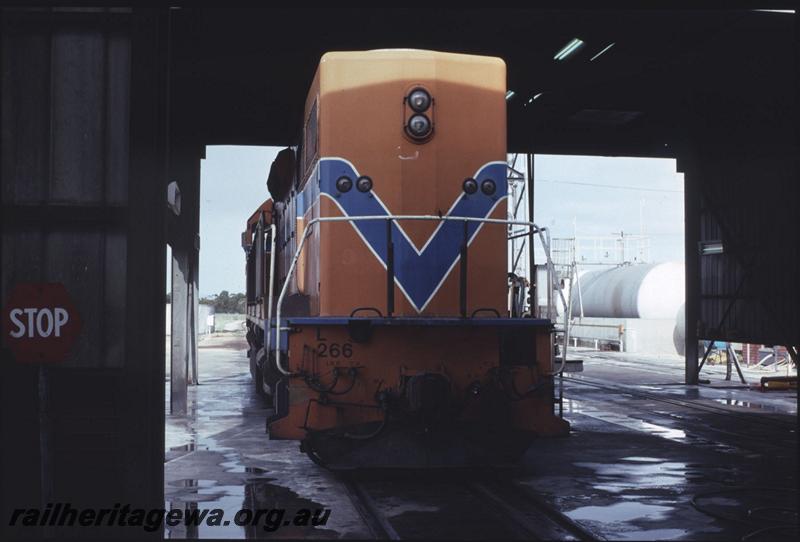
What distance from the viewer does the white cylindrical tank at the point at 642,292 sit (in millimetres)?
34156

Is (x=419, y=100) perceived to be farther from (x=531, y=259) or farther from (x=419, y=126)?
(x=531, y=259)

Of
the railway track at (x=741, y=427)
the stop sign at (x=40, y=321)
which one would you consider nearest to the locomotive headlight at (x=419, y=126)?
the stop sign at (x=40, y=321)

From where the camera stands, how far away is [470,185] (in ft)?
27.2

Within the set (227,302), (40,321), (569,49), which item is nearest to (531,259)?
(569,49)

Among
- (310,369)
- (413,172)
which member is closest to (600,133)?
(413,172)

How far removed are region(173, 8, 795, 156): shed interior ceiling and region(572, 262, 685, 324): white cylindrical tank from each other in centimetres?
1788

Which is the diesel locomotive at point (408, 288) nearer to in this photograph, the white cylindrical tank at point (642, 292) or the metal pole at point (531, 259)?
the metal pole at point (531, 259)

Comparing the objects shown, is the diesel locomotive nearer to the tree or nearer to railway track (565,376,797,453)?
railway track (565,376,797,453)

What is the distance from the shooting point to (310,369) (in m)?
7.41

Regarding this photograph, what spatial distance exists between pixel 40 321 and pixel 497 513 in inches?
143

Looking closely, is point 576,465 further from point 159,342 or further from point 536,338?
point 159,342

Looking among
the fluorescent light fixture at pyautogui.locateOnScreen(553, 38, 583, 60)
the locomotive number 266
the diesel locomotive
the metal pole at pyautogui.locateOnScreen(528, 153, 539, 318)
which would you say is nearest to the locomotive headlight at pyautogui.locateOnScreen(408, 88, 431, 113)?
the diesel locomotive

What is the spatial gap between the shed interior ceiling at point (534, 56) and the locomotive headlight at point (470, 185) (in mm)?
1496

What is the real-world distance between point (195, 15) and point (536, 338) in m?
6.40
